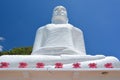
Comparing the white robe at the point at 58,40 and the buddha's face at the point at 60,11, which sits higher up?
the buddha's face at the point at 60,11

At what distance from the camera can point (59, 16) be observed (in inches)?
445

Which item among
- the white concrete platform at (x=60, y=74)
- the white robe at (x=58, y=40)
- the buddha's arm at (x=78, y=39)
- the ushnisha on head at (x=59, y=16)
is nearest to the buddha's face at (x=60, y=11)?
the ushnisha on head at (x=59, y=16)

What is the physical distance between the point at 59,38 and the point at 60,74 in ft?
13.2

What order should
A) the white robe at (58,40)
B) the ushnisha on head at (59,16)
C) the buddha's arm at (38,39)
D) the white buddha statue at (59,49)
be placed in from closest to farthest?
1. the white buddha statue at (59,49)
2. the white robe at (58,40)
3. the buddha's arm at (38,39)
4. the ushnisha on head at (59,16)

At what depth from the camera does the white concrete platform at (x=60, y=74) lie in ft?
21.5

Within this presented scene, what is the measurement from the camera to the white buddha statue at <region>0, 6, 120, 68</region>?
8953 millimetres

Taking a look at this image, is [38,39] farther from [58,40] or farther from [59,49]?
[59,49]

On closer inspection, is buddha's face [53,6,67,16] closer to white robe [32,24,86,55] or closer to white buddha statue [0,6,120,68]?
white buddha statue [0,6,120,68]

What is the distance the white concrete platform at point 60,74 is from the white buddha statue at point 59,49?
1.71m

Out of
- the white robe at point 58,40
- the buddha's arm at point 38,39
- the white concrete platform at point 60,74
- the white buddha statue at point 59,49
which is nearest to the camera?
the white concrete platform at point 60,74

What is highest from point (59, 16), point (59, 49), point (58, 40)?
point (59, 16)

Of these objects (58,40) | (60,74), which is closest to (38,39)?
(58,40)

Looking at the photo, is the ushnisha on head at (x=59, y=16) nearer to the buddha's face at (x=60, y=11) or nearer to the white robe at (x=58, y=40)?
the buddha's face at (x=60, y=11)

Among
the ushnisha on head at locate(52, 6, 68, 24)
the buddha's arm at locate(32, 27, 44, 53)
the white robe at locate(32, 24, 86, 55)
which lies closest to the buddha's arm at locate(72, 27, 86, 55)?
the white robe at locate(32, 24, 86, 55)
